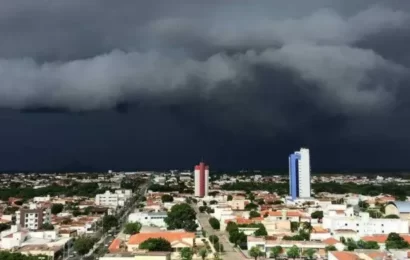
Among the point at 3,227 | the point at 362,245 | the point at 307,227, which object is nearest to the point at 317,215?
the point at 307,227

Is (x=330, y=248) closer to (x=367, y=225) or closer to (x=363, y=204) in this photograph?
(x=367, y=225)

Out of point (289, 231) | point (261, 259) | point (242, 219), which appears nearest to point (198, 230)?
point (242, 219)

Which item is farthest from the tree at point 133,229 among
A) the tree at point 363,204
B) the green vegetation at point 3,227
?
the tree at point 363,204

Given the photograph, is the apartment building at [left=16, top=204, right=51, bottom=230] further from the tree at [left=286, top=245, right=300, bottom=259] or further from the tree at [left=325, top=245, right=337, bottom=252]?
the tree at [left=325, top=245, right=337, bottom=252]

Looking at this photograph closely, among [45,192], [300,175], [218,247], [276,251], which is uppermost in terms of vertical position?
[300,175]

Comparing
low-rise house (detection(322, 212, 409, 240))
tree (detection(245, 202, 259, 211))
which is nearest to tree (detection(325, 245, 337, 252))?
low-rise house (detection(322, 212, 409, 240))

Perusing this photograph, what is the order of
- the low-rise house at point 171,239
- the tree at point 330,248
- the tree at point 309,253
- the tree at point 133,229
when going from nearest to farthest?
the tree at point 309,253, the tree at point 330,248, the low-rise house at point 171,239, the tree at point 133,229

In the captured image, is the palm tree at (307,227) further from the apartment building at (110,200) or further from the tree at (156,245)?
the apartment building at (110,200)
